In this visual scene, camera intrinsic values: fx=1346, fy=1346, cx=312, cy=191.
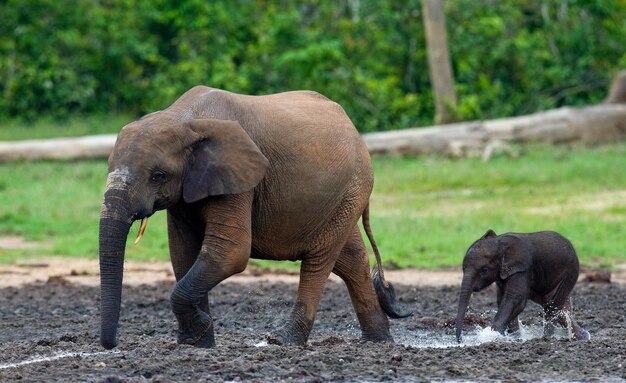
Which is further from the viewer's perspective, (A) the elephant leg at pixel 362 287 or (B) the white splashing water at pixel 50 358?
(A) the elephant leg at pixel 362 287

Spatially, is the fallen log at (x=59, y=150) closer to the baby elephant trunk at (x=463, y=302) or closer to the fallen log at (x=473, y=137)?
the fallen log at (x=473, y=137)

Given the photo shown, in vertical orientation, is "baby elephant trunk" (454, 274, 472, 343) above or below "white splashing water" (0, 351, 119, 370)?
below

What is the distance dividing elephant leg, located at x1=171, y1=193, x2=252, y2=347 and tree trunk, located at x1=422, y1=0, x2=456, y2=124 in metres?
14.9

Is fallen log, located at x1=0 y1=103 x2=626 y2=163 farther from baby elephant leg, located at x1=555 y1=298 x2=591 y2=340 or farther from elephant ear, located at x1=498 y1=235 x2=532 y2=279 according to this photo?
elephant ear, located at x1=498 y1=235 x2=532 y2=279

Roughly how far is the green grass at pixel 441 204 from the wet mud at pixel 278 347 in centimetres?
248

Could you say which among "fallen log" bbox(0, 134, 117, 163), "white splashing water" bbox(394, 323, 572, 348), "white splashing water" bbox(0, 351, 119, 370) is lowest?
"fallen log" bbox(0, 134, 117, 163)

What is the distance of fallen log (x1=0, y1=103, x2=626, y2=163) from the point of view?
21.7 m

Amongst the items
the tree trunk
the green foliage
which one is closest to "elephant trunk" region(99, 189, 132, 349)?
the tree trunk

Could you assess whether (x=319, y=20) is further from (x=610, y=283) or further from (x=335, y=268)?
(x=335, y=268)

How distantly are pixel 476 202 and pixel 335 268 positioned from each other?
29.3ft

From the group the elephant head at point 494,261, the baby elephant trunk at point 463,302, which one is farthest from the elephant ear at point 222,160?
the elephant head at point 494,261

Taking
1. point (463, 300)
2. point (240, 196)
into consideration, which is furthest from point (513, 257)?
point (240, 196)

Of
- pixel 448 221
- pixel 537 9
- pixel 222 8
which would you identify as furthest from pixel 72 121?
pixel 448 221

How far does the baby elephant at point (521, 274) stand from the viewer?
987 centimetres
